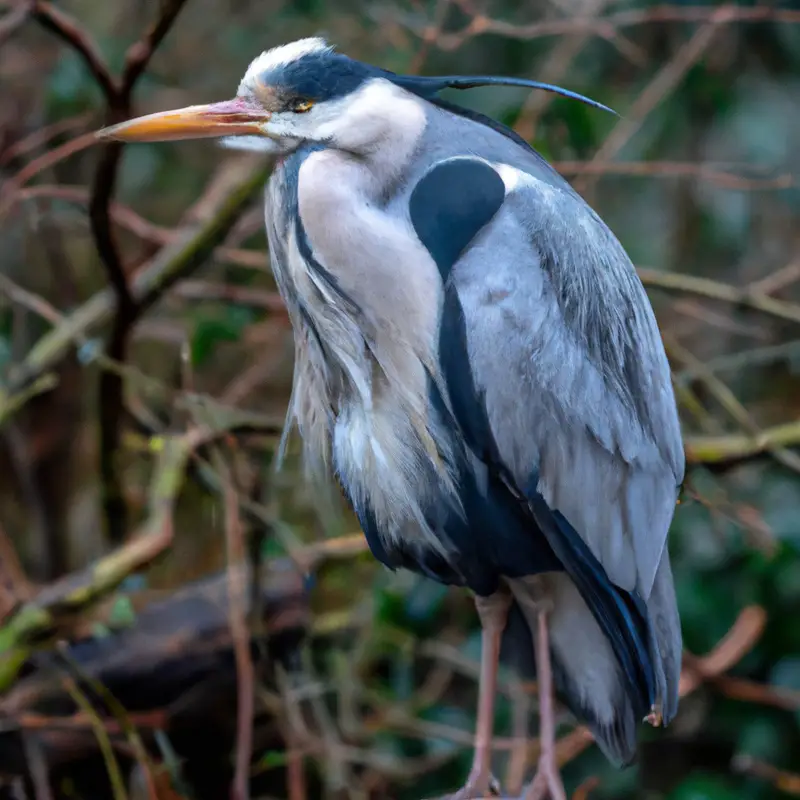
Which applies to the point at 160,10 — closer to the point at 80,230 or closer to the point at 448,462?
the point at 448,462

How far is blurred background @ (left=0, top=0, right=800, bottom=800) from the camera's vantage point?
1.65 metres

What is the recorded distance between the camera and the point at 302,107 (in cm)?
90

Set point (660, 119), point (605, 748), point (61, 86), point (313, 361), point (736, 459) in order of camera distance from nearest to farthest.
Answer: point (313, 361) → point (605, 748) → point (736, 459) → point (61, 86) → point (660, 119)

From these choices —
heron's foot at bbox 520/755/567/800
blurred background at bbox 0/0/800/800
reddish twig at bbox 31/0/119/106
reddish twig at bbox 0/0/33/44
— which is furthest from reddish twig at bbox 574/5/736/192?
heron's foot at bbox 520/755/567/800

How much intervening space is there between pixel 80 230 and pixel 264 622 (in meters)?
1.00

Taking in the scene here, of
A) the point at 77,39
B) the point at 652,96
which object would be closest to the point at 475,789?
the point at 77,39

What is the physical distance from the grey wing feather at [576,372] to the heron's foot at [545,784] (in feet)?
0.74

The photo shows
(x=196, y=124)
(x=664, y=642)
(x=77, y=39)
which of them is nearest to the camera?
(x=196, y=124)

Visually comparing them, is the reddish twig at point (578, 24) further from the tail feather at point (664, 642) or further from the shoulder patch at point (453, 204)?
the tail feather at point (664, 642)

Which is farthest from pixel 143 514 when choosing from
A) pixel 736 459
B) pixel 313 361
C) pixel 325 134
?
pixel 325 134

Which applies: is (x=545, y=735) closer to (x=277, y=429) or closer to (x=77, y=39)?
(x=277, y=429)

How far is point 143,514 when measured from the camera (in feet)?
7.56

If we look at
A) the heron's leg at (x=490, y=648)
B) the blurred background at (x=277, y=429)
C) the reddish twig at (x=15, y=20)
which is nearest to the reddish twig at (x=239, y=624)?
the blurred background at (x=277, y=429)

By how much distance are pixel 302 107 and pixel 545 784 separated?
2.30 feet
